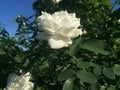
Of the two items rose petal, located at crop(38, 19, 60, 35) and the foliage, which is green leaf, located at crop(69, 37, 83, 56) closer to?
the foliage

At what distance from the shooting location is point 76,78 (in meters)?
1.70

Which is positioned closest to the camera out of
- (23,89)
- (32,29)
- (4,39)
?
(23,89)

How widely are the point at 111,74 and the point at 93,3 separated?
0.75 meters

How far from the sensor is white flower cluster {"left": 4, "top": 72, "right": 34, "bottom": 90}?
199 cm

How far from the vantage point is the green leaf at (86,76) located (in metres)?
1.64

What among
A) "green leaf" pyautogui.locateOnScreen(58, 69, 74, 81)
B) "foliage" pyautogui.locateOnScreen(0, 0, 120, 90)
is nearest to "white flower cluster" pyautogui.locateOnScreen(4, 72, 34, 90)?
"foliage" pyautogui.locateOnScreen(0, 0, 120, 90)

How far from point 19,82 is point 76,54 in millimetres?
400

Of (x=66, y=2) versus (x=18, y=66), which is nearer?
(x=18, y=66)

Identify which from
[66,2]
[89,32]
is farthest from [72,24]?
[66,2]

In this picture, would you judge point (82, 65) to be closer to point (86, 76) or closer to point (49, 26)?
point (86, 76)

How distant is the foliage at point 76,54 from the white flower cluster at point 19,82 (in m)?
0.05

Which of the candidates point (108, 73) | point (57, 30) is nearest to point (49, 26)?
point (57, 30)

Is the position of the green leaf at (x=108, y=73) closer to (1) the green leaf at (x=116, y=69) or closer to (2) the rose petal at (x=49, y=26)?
(1) the green leaf at (x=116, y=69)

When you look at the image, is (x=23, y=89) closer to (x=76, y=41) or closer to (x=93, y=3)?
(x=76, y=41)
